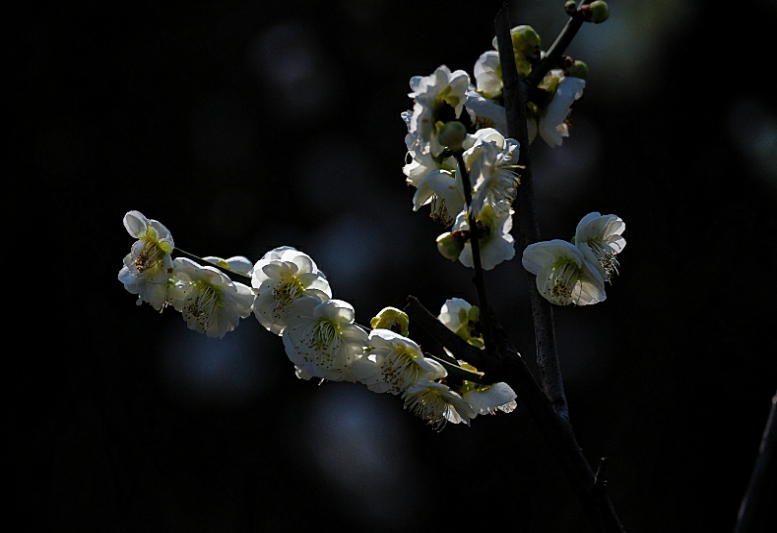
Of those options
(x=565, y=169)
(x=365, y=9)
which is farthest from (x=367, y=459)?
(x=365, y=9)

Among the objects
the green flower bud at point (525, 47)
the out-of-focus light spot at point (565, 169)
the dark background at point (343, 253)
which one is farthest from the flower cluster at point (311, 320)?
the out-of-focus light spot at point (565, 169)

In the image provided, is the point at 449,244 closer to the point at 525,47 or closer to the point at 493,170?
the point at 493,170

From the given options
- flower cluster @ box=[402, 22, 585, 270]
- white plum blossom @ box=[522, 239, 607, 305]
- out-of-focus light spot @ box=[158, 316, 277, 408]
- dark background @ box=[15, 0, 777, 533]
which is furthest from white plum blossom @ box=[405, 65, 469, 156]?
out-of-focus light spot @ box=[158, 316, 277, 408]

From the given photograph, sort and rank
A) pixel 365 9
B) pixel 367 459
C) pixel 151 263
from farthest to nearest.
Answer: pixel 365 9 → pixel 367 459 → pixel 151 263

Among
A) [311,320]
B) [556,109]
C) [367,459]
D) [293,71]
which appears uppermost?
[293,71]

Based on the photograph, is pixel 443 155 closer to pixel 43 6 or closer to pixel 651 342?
pixel 651 342
